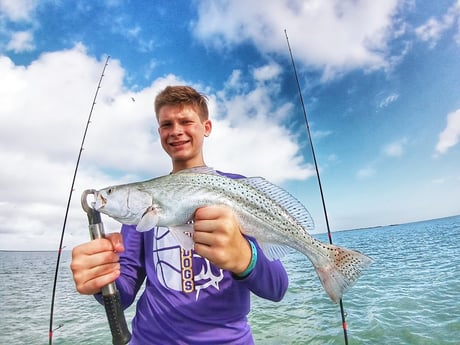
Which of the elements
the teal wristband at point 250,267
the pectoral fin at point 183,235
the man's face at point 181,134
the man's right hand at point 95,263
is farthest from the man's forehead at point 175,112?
the teal wristband at point 250,267

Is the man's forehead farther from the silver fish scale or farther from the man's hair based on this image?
the silver fish scale

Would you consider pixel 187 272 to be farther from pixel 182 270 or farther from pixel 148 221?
pixel 148 221

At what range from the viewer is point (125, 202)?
2.01 m

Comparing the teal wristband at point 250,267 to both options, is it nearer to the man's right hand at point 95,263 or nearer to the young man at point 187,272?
the young man at point 187,272

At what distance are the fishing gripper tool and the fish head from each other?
0.28ft

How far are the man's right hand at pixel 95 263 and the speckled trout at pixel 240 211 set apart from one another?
0.22 meters

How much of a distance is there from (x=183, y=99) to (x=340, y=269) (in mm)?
2208

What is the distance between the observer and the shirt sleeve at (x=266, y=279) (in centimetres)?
192

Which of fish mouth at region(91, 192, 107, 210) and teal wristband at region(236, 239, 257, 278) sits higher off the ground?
fish mouth at region(91, 192, 107, 210)

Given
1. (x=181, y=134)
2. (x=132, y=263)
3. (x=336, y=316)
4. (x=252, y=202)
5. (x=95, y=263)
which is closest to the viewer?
(x=95, y=263)

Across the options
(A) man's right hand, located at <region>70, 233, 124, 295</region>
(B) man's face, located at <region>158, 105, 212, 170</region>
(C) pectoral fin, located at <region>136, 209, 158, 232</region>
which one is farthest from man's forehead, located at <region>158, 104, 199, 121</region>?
(A) man's right hand, located at <region>70, 233, 124, 295</region>

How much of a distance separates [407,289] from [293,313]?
5586 mm

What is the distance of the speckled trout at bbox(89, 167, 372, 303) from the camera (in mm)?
1968

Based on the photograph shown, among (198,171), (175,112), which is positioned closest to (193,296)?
(198,171)
